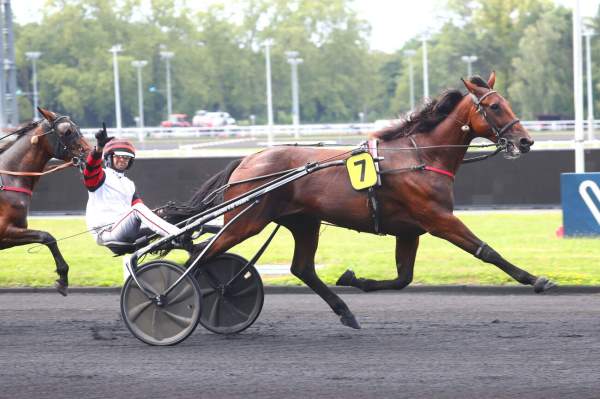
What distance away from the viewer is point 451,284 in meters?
10.3

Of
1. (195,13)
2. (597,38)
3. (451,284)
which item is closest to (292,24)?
(195,13)

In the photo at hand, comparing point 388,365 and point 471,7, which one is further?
point 471,7

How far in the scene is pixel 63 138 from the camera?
8.69 metres

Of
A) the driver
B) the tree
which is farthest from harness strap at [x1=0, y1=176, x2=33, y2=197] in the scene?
the tree

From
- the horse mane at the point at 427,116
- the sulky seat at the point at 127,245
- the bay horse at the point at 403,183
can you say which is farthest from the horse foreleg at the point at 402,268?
the sulky seat at the point at 127,245

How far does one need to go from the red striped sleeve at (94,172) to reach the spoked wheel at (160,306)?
Result: 0.72 metres

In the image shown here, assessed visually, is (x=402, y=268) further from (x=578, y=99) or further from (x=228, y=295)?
(x=578, y=99)

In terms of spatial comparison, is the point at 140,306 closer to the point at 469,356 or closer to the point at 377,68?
the point at 469,356

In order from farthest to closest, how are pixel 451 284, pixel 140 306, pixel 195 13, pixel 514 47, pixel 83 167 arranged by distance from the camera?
pixel 195 13 → pixel 514 47 → pixel 451 284 → pixel 83 167 → pixel 140 306

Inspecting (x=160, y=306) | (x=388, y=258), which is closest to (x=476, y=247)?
(x=160, y=306)

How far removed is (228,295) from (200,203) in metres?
0.71

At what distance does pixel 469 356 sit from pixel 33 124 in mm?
4211

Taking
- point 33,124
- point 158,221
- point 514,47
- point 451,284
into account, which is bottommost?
point 451,284

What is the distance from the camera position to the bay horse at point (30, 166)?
28.2 feet
